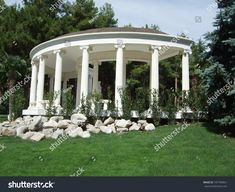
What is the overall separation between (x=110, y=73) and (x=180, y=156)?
33099 mm

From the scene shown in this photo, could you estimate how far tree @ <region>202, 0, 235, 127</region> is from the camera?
17.7m

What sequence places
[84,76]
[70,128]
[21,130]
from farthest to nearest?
[84,76] < [21,130] < [70,128]

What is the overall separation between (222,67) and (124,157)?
7215 millimetres

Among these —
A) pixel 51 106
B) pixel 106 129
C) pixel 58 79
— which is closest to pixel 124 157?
pixel 106 129

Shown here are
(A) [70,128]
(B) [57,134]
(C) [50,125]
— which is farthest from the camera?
(C) [50,125]

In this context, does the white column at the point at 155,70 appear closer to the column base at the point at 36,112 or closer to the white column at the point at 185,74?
the white column at the point at 185,74

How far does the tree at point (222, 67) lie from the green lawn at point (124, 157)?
54.9 inches

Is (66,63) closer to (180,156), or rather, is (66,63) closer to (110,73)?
(110,73)

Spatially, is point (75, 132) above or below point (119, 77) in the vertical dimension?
below

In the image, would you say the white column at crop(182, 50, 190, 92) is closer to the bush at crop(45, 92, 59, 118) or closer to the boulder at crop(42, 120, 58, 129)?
the bush at crop(45, 92, 59, 118)

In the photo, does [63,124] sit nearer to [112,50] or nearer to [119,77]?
[119,77]

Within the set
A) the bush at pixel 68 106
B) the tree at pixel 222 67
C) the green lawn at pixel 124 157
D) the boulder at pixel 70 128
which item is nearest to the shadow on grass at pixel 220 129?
the tree at pixel 222 67

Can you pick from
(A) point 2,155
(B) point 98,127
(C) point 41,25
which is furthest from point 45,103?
(C) point 41,25

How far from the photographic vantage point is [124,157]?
1375cm
